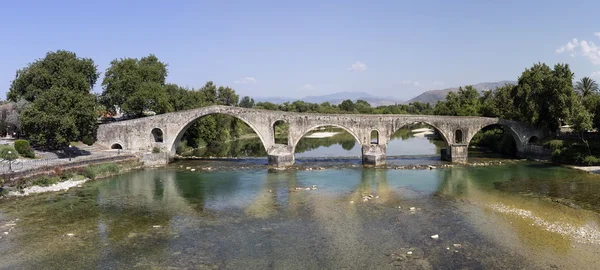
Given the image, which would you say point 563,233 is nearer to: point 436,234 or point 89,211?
point 436,234

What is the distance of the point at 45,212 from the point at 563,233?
29.0 m

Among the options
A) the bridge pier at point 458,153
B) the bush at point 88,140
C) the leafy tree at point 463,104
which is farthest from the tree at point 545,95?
the bush at point 88,140

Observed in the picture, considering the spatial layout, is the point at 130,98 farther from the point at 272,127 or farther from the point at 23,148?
the point at 272,127

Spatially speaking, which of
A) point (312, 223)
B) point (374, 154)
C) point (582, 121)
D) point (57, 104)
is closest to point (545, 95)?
point (582, 121)

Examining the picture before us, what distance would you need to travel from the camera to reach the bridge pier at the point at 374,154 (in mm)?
46531

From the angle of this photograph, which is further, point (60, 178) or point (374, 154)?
point (374, 154)

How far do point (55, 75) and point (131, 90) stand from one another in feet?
27.7

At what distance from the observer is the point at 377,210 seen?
27.5m

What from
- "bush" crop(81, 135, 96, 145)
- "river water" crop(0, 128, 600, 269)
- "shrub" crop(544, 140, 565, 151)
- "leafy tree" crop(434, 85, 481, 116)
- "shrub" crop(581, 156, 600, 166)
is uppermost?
"leafy tree" crop(434, 85, 481, 116)

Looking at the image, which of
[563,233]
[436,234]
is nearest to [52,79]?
[436,234]

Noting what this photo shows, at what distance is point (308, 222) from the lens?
81.5ft

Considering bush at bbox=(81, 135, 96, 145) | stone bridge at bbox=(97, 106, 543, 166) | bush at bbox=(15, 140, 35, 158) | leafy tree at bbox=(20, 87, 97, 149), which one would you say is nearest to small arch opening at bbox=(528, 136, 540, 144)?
stone bridge at bbox=(97, 106, 543, 166)

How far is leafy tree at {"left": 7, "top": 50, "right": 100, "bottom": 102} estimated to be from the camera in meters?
47.6

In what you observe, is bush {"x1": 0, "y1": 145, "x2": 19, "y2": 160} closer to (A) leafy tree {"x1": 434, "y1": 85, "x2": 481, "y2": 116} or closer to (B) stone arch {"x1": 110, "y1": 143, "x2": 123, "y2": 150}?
(B) stone arch {"x1": 110, "y1": 143, "x2": 123, "y2": 150}
